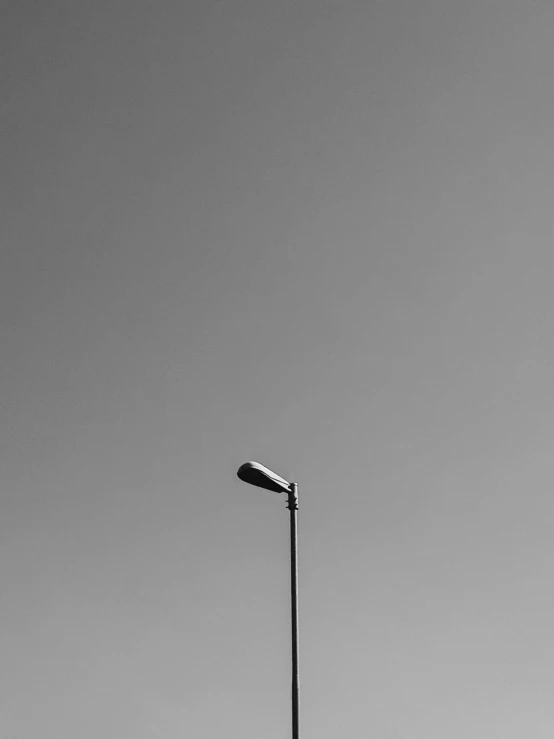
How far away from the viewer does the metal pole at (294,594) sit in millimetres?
13914

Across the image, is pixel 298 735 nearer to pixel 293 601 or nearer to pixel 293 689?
pixel 293 689

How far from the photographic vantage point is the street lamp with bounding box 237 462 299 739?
13.9 metres

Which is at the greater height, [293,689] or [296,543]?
[296,543]

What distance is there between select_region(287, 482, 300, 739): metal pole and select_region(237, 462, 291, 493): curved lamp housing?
1.01 ft

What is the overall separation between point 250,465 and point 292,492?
3.28 feet

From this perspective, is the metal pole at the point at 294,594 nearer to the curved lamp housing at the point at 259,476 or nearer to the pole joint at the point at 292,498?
the pole joint at the point at 292,498

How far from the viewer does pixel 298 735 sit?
13.9m

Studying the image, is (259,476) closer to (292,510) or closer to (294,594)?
(292,510)

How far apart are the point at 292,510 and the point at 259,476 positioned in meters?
0.83

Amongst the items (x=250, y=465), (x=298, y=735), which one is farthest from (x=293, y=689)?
(x=250, y=465)

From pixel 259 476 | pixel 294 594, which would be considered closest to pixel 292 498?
pixel 259 476

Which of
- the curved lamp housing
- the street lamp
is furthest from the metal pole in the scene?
the curved lamp housing

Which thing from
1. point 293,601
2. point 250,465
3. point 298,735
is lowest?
point 298,735

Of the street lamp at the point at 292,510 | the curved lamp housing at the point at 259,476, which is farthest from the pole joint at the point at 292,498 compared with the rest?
the curved lamp housing at the point at 259,476
